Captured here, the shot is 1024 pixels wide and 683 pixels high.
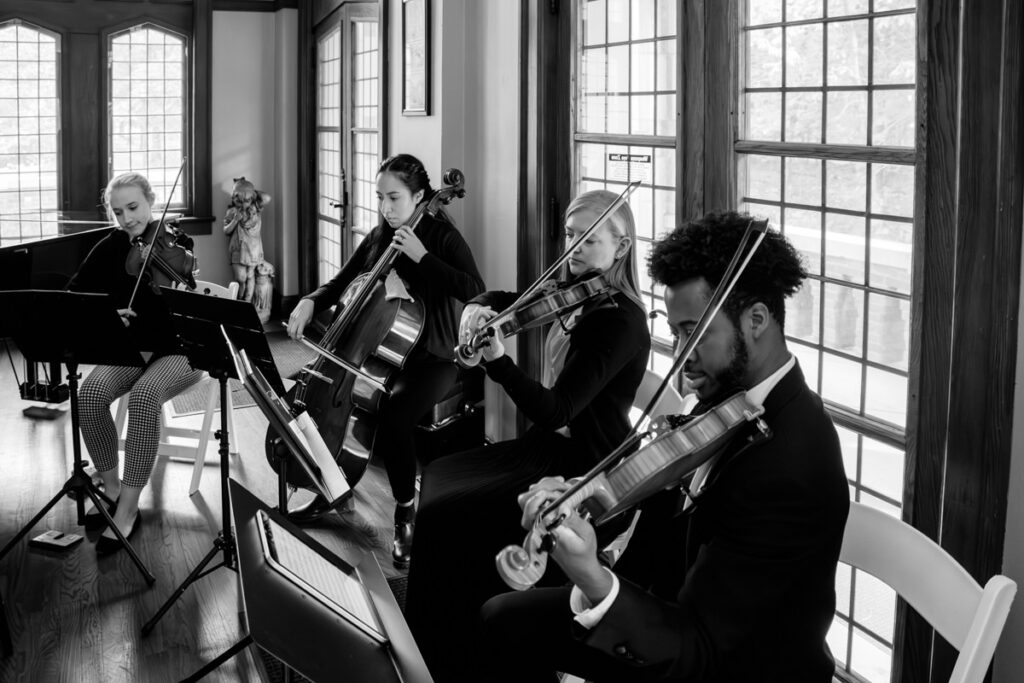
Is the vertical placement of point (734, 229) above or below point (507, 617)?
above

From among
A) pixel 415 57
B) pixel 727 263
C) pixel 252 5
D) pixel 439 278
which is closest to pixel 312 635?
pixel 727 263

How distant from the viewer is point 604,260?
272cm

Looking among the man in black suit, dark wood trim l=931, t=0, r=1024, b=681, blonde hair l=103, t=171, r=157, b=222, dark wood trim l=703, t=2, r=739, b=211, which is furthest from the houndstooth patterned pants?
dark wood trim l=931, t=0, r=1024, b=681

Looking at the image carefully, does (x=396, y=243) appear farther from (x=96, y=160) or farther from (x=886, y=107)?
(x=96, y=160)

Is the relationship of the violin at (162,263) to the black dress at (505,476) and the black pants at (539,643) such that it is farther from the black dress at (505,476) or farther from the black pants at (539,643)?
the black pants at (539,643)

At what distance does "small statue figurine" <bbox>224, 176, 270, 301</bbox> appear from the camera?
741cm

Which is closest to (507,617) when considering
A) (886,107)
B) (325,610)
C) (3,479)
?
(325,610)

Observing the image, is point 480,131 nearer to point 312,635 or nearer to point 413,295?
point 413,295

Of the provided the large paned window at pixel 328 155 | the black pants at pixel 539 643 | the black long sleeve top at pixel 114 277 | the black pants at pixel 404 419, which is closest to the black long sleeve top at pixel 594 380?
the black pants at pixel 539 643

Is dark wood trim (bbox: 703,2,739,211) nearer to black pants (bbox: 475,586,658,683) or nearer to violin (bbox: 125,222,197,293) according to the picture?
black pants (bbox: 475,586,658,683)

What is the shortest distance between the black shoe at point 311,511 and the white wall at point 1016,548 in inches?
100

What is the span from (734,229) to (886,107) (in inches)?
32.8

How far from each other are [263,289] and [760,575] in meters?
6.57

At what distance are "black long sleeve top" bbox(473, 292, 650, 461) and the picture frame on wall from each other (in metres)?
2.15
